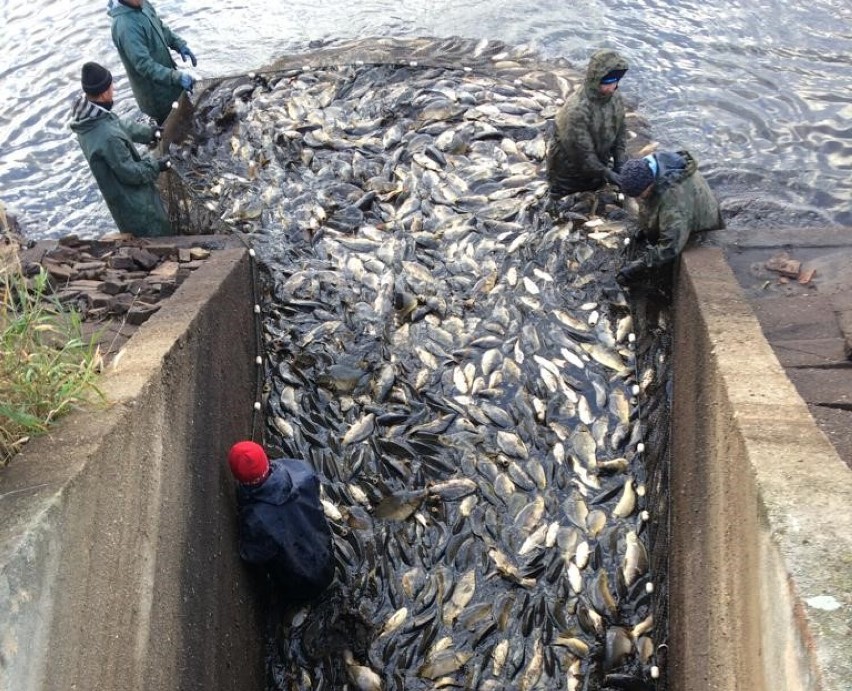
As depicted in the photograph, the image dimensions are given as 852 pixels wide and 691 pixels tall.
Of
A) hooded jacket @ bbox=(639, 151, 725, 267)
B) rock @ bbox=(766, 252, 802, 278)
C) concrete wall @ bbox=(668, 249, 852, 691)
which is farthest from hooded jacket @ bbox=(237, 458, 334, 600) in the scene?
rock @ bbox=(766, 252, 802, 278)

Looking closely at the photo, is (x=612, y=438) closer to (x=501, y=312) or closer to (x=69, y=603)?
(x=501, y=312)

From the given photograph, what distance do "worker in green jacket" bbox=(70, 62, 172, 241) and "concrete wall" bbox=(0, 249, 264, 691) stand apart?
1.58m

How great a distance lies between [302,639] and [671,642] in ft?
7.85

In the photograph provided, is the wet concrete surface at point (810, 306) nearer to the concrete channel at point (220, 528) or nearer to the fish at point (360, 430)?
the concrete channel at point (220, 528)

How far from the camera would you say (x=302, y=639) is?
5352 mm

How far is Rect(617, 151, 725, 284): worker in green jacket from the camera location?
19.4 feet

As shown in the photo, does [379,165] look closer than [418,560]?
No

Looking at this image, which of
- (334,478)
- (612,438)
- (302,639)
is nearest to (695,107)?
(612,438)

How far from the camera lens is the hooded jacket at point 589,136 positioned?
6.87 metres

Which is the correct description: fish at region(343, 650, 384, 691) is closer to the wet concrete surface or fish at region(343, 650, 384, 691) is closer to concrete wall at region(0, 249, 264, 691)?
concrete wall at region(0, 249, 264, 691)

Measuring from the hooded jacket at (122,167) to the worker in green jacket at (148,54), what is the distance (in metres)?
1.34

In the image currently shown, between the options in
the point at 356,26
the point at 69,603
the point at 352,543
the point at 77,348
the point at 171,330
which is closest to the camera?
the point at 69,603

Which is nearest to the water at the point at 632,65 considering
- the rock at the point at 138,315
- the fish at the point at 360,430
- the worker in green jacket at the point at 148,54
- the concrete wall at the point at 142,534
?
the worker in green jacket at the point at 148,54

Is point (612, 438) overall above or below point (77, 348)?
below
